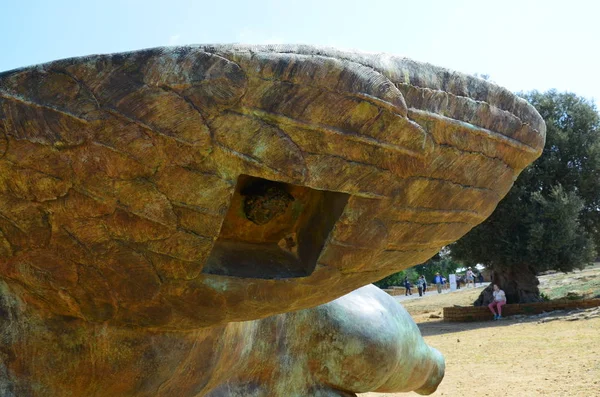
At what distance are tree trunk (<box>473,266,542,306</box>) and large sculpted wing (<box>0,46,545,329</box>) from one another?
1496cm

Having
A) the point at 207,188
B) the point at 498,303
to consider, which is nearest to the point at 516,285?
the point at 498,303

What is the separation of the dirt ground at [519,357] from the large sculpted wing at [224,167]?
5.23 meters

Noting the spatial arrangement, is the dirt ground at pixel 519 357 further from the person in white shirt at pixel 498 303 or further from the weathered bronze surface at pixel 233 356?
the weathered bronze surface at pixel 233 356

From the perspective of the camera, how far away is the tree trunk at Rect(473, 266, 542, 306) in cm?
1608

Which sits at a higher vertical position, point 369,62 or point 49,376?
point 369,62

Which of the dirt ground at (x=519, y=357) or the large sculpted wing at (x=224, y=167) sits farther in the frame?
the dirt ground at (x=519, y=357)

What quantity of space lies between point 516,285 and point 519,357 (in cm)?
785

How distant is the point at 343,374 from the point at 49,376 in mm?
1604

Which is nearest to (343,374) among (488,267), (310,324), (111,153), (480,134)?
(310,324)

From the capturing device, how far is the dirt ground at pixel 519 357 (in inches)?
270

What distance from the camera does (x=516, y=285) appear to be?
1638 centimetres

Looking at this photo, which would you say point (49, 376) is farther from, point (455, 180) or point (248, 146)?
point (455, 180)

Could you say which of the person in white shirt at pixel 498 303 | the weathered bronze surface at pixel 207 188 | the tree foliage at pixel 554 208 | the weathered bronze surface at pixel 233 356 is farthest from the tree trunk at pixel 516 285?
the weathered bronze surface at pixel 207 188

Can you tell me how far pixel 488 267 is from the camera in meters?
17.0
